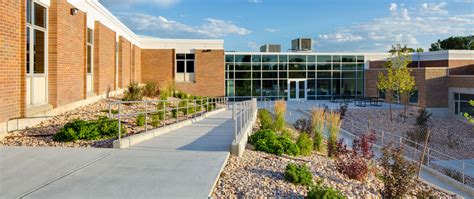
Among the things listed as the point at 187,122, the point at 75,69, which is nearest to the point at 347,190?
the point at 187,122

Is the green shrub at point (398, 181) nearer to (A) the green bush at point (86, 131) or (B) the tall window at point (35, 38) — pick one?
(A) the green bush at point (86, 131)

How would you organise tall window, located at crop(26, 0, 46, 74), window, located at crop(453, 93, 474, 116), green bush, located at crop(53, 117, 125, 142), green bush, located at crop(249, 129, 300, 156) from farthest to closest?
window, located at crop(453, 93, 474, 116)
tall window, located at crop(26, 0, 46, 74)
green bush, located at crop(53, 117, 125, 142)
green bush, located at crop(249, 129, 300, 156)

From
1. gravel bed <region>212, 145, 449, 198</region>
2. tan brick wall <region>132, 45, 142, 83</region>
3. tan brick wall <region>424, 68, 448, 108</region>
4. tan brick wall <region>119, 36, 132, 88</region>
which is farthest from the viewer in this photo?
tan brick wall <region>424, 68, 448, 108</region>

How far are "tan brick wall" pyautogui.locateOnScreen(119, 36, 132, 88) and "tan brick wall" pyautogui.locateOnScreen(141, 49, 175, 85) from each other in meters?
4.73

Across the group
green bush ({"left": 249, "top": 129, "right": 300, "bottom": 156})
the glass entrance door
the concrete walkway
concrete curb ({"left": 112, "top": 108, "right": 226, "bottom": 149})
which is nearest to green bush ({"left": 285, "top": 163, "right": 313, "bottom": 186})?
the concrete walkway

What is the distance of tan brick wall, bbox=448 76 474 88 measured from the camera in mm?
26828

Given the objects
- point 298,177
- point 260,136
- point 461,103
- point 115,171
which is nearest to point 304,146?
point 260,136

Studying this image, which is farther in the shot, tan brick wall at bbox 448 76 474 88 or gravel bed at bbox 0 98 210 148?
tan brick wall at bbox 448 76 474 88

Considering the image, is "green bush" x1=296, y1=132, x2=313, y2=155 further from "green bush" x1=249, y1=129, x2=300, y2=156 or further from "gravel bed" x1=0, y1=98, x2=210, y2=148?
"gravel bed" x1=0, y1=98, x2=210, y2=148

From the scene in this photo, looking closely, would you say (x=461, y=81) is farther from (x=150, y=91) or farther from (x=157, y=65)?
(x=157, y=65)

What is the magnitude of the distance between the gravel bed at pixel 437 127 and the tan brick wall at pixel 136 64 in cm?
1580

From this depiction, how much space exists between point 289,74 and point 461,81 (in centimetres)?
1443

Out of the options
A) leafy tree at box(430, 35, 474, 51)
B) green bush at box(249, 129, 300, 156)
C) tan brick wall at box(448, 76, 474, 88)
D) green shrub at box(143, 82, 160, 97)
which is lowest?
green bush at box(249, 129, 300, 156)

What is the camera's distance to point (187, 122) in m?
13.5
